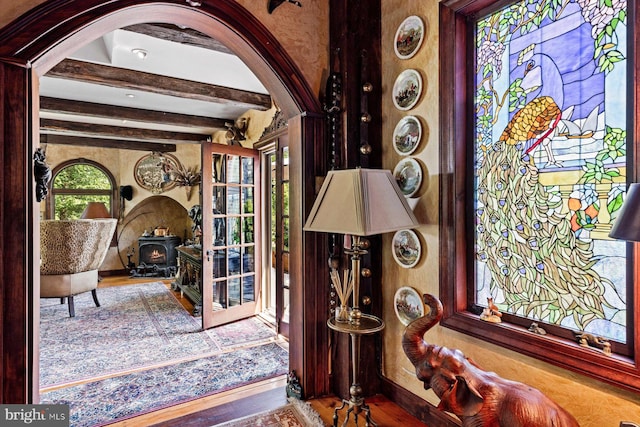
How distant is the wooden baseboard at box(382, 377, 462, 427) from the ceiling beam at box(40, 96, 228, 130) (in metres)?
4.53

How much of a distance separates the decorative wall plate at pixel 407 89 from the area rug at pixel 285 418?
6.08 feet

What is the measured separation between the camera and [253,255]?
13.4 feet

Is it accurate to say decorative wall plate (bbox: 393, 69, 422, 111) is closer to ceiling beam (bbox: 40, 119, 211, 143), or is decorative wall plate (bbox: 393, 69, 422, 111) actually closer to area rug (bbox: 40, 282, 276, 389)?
area rug (bbox: 40, 282, 276, 389)

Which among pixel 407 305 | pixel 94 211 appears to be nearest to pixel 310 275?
pixel 407 305

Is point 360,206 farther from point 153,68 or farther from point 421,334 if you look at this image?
point 153,68

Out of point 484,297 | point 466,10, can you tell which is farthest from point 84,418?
point 466,10

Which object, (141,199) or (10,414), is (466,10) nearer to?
(10,414)

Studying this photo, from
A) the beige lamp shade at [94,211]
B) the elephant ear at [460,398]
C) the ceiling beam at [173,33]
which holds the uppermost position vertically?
the ceiling beam at [173,33]

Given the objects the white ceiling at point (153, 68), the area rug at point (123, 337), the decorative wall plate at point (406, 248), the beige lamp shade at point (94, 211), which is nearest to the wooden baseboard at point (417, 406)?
the decorative wall plate at point (406, 248)

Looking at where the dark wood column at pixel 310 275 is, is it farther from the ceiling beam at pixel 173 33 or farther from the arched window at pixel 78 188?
the arched window at pixel 78 188

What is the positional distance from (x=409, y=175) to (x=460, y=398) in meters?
1.19

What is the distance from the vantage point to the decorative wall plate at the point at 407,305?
74.9 inches

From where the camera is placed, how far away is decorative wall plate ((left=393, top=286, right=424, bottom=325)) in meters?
1.90

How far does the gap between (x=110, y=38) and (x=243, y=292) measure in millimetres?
2790
